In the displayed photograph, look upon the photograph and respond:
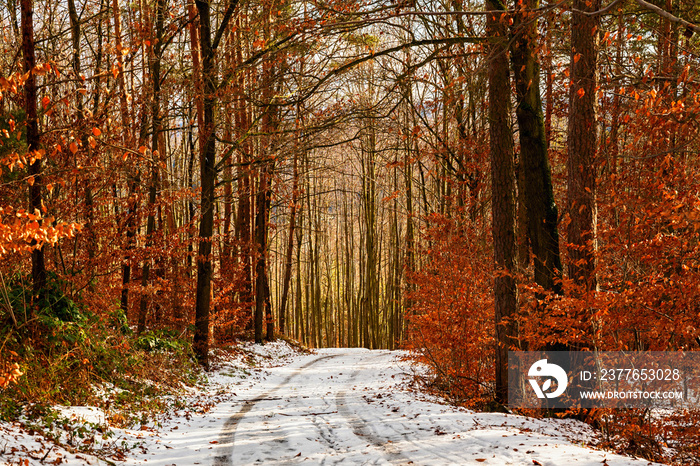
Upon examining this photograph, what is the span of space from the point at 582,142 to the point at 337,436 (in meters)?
5.37

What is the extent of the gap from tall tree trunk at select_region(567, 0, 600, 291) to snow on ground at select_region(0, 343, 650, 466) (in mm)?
2535

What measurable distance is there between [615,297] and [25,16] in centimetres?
862

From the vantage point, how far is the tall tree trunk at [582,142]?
23.0ft

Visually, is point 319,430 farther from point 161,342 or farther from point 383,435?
point 161,342

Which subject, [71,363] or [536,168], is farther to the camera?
[536,168]

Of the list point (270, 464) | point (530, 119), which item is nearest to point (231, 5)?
point (530, 119)

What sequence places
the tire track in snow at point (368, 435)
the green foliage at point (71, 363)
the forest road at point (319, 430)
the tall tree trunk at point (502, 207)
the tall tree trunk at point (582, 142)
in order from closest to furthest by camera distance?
1. the tire track in snow at point (368, 435)
2. the forest road at point (319, 430)
3. the green foliage at point (71, 363)
4. the tall tree trunk at point (582, 142)
5. the tall tree trunk at point (502, 207)

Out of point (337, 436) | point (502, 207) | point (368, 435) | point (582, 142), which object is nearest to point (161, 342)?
point (337, 436)

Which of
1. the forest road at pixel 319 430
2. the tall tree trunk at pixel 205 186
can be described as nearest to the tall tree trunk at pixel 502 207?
the forest road at pixel 319 430

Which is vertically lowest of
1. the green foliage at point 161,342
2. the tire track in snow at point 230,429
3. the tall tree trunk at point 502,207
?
the tire track in snow at point 230,429

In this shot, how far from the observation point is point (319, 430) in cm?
662

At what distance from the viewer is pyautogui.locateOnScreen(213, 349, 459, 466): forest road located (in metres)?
5.45

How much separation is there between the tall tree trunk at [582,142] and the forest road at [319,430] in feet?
11.1

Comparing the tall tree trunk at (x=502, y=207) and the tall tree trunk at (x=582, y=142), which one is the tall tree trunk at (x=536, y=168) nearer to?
the tall tree trunk at (x=502, y=207)
